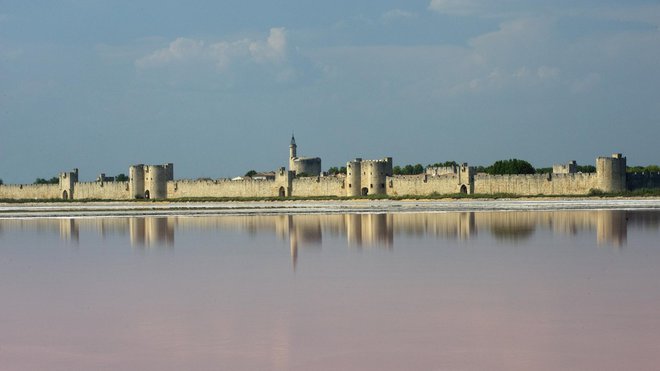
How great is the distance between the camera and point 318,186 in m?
46.7

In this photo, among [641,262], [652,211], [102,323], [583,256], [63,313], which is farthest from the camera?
[652,211]

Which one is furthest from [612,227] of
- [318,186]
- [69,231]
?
[318,186]

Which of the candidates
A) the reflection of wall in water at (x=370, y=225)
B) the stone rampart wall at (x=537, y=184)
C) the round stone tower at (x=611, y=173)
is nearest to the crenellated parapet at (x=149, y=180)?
the stone rampart wall at (x=537, y=184)

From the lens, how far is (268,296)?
1104cm

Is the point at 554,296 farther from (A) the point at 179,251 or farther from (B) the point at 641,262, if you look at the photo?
(A) the point at 179,251

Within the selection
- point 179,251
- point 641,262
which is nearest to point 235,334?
point 641,262

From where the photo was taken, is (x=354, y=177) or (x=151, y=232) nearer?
(x=151, y=232)

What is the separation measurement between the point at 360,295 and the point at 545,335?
9.55ft

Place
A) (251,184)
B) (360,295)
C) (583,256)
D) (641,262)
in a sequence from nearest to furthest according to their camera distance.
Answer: (360,295) → (641,262) → (583,256) → (251,184)

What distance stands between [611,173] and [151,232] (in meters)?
19.6

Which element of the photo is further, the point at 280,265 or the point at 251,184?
the point at 251,184

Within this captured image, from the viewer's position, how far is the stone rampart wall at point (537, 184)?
3794 centimetres

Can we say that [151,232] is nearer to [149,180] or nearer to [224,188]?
[224,188]

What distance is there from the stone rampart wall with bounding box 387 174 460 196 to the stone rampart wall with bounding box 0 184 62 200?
2331 cm
